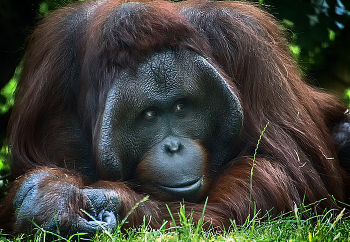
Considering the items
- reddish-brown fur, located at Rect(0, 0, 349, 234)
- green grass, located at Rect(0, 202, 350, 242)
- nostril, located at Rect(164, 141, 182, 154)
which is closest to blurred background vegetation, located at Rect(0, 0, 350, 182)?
reddish-brown fur, located at Rect(0, 0, 349, 234)

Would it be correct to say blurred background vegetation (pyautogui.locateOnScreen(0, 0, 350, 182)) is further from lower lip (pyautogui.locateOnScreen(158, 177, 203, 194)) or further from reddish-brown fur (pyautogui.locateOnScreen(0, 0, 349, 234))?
lower lip (pyautogui.locateOnScreen(158, 177, 203, 194))

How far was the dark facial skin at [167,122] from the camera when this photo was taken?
3.27m

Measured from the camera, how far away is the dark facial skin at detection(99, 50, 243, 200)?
3268mm

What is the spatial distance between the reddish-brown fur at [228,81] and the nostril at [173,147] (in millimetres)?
296

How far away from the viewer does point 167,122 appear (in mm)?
3404

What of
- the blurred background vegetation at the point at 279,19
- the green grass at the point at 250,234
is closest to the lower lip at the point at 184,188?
the green grass at the point at 250,234

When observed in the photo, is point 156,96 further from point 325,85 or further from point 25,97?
point 325,85

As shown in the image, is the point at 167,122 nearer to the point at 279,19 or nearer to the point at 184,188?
the point at 184,188

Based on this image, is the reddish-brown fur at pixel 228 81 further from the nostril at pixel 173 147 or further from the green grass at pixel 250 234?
the green grass at pixel 250 234

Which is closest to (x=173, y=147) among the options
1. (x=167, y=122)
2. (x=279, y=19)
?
(x=167, y=122)

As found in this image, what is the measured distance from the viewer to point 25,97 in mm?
3801

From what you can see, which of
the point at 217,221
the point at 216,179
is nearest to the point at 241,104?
the point at 216,179

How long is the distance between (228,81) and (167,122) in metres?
0.50

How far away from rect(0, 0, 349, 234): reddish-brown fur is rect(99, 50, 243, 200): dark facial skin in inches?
4.1
